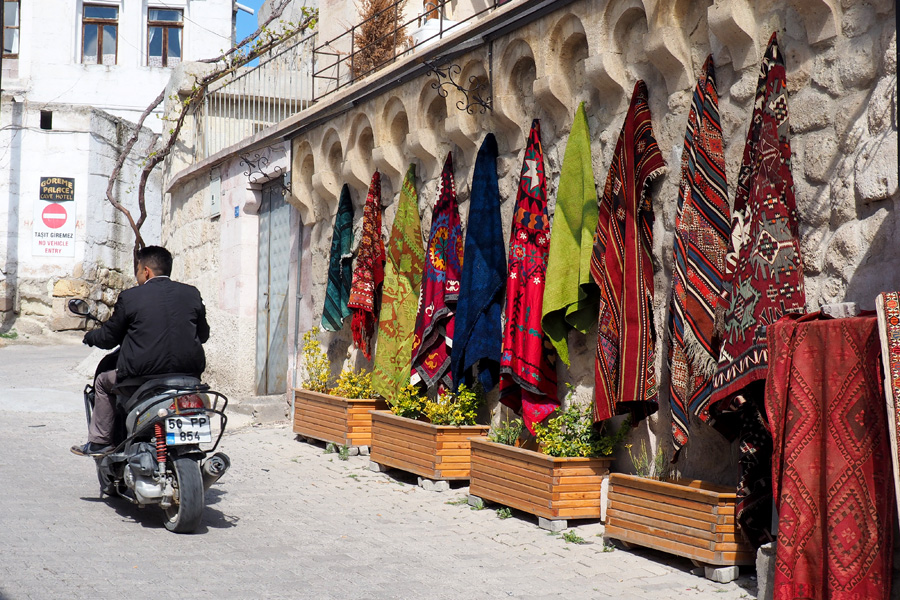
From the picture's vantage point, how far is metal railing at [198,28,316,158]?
430 inches

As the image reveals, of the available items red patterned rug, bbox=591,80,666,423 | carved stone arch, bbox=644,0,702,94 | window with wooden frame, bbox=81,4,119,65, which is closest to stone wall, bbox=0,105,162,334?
window with wooden frame, bbox=81,4,119,65

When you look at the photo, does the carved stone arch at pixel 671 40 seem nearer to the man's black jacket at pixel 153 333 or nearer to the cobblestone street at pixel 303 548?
the cobblestone street at pixel 303 548

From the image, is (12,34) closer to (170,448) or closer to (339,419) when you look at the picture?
(339,419)

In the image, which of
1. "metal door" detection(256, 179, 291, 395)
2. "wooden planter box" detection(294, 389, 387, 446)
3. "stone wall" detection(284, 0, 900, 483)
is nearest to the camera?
"stone wall" detection(284, 0, 900, 483)

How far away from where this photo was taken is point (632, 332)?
496 cm

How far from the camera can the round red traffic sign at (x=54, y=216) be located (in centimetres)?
1916

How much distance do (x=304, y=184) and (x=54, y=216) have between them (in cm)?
1155

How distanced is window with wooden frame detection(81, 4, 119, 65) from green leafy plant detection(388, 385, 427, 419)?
63.8ft

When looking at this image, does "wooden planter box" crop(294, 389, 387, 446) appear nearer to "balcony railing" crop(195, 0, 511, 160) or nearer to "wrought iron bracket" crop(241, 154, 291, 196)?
"wrought iron bracket" crop(241, 154, 291, 196)

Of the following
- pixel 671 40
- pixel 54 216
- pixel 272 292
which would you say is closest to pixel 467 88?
pixel 671 40

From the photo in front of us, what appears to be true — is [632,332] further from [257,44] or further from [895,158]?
[257,44]

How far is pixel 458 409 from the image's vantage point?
649cm

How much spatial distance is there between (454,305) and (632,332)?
1.93m

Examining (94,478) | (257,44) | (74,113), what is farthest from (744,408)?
(74,113)
